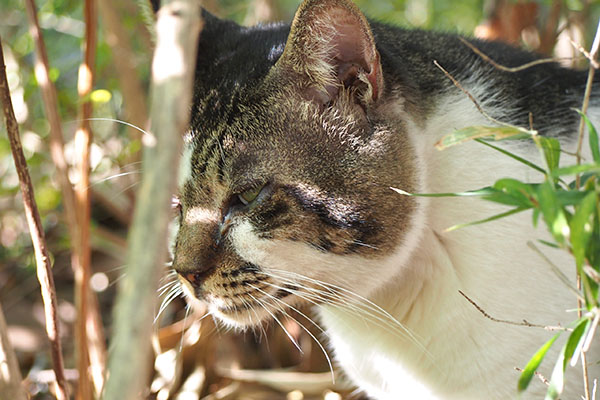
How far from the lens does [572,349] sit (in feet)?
3.60

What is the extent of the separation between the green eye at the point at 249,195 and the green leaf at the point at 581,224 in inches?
29.4

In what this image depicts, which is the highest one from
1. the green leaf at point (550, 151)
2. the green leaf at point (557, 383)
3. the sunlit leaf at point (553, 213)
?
the green leaf at point (550, 151)

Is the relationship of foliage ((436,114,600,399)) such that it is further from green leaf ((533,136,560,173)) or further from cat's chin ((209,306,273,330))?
cat's chin ((209,306,273,330))

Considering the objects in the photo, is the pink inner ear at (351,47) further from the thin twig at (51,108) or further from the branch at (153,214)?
the thin twig at (51,108)

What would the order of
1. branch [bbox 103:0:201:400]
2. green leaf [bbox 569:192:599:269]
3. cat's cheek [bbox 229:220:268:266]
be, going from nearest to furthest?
branch [bbox 103:0:201:400] < green leaf [bbox 569:192:599:269] < cat's cheek [bbox 229:220:268:266]

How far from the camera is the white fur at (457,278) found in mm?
1561

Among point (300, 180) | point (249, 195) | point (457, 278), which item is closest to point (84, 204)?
point (249, 195)

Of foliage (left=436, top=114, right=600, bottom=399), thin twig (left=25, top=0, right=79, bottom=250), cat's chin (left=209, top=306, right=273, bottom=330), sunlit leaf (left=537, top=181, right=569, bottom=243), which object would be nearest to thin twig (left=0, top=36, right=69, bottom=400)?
thin twig (left=25, top=0, right=79, bottom=250)

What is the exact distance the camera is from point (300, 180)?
4.93 feet

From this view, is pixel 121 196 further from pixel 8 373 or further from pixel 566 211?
pixel 566 211

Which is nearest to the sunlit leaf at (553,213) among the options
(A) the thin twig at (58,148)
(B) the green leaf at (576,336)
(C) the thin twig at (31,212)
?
(B) the green leaf at (576,336)

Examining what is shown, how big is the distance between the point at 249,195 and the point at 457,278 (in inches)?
22.5

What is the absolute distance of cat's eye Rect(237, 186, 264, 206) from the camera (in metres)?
1.53

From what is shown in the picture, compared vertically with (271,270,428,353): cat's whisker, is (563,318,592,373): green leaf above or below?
above
